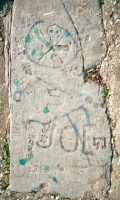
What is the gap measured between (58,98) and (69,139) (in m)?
0.34

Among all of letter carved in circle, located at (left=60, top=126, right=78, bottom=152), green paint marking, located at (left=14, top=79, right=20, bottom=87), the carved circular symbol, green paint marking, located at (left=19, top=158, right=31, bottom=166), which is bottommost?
green paint marking, located at (left=19, top=158, right=31, bottom=166)

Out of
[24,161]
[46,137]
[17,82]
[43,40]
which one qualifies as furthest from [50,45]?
[24,161]

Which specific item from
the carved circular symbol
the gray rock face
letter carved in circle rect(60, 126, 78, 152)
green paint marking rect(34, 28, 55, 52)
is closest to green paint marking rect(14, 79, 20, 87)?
the gray rock face

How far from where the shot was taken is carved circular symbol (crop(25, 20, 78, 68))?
8.43 feet

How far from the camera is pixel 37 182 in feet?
8.79

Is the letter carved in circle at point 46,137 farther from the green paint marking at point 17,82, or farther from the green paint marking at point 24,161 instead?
the green paint marking at point 17,82

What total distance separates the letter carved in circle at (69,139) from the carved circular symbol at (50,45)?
1.73 feet

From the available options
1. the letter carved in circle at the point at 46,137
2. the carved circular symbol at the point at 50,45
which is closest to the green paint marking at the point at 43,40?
the carved circular symbol at the point at 50,45

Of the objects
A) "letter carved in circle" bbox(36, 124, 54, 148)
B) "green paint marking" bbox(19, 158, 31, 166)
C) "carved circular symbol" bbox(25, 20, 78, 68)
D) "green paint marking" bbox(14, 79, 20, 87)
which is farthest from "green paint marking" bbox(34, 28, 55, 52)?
"green paint marking" bbox(19, 158, 31, 166)

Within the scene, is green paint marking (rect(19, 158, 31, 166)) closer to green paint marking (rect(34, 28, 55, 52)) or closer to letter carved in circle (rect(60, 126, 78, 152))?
letter carved in circle (rect(60, 126, 78, 152))

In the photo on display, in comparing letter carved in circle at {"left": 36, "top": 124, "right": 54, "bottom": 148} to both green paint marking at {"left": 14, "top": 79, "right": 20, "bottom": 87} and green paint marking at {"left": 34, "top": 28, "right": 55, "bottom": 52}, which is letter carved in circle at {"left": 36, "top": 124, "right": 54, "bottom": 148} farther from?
green paint marking at {"left": 34, "top": 28, "right": 55, "bottom": 52}

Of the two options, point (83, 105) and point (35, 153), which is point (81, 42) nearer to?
point (83, 105)

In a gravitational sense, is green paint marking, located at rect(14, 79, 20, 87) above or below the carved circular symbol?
below

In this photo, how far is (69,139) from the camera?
2.61m
